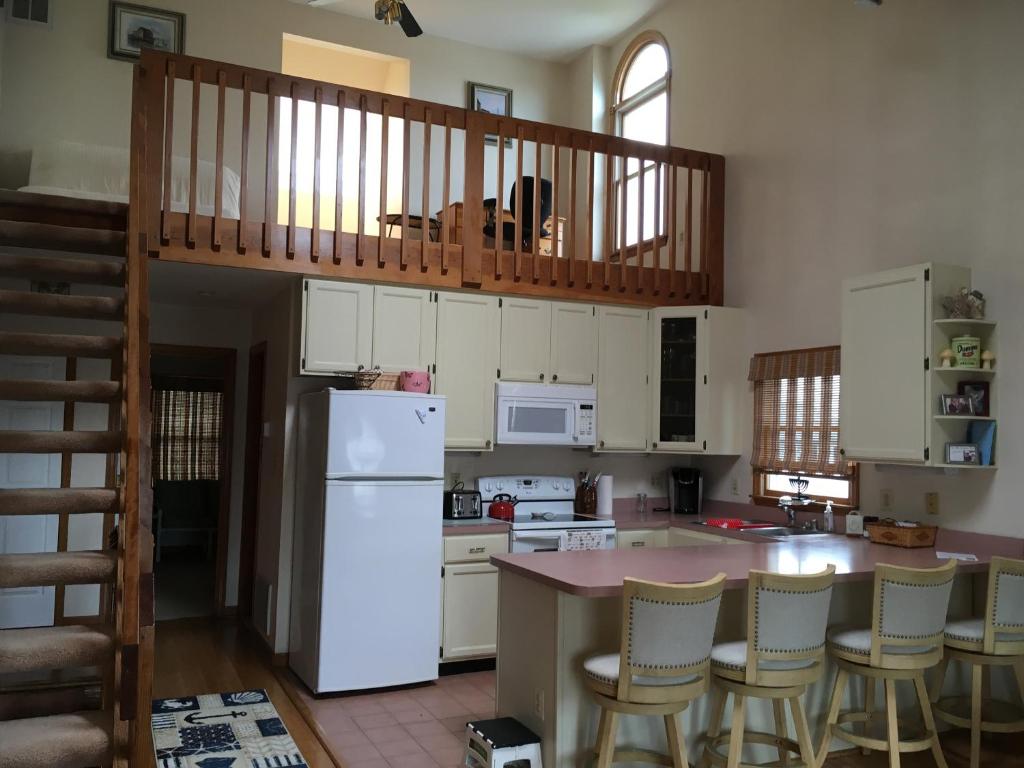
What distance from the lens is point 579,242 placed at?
25.0 feet

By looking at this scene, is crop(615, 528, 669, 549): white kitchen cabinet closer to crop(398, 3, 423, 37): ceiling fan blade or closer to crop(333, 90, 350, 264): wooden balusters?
crop(333, 90, 350, 264): wooden balusters

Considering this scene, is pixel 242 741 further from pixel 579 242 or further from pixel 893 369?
pixel 579 242

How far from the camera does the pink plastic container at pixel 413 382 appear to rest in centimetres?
496

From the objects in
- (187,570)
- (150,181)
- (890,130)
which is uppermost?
(890,130)

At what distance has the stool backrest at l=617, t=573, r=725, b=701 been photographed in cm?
285

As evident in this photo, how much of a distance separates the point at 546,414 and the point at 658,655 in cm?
276

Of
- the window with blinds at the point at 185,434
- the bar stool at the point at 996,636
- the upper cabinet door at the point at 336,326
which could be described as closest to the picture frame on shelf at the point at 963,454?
the bar stool at the point at 996,636

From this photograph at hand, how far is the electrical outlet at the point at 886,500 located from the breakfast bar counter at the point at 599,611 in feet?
1.84

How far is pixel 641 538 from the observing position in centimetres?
558

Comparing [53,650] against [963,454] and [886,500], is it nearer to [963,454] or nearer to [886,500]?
[963,454]

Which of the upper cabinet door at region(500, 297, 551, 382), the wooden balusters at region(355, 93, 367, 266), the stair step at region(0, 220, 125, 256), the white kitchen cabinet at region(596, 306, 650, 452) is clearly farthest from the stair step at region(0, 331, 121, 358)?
the white kitchen cabinet at region(596, 306, 650, 452)

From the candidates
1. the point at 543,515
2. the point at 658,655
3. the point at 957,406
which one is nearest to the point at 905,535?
the point at 957,406

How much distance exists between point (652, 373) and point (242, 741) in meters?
3.42

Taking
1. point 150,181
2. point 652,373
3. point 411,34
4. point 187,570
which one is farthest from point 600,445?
point 187,570
